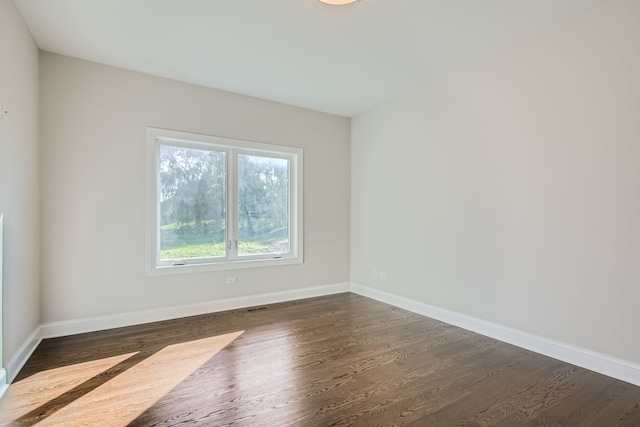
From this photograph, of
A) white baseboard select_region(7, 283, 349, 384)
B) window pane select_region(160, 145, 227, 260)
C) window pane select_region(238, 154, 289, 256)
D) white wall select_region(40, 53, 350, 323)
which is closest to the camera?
white baseboard select_region(7, 283, 349, 384)

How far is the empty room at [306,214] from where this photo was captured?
7.68ft

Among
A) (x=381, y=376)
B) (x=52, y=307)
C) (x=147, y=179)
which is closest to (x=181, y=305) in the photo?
(x=52, y=307)

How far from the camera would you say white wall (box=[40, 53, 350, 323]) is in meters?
3.31

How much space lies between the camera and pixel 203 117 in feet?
13.5

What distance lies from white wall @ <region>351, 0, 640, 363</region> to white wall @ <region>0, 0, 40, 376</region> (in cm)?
402

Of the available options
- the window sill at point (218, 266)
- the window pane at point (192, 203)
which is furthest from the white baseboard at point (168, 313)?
the window pane at point (192, 203)

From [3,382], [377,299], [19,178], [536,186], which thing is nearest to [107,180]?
Result: [19,178]

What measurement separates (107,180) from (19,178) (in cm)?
86

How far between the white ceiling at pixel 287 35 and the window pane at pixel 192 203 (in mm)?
977

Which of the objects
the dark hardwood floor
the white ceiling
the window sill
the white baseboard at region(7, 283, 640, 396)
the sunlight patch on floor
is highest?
the white ceiling

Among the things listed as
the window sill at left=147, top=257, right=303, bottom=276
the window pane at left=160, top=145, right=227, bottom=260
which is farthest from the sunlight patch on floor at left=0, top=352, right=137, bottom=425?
the window pane at left=160, top=145, right=227, bottom=260

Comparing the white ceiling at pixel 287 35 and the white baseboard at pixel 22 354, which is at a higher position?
the white ceiling at pixel 287 35

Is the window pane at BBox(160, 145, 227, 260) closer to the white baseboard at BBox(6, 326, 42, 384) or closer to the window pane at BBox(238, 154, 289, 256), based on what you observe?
the window pane at BBox(238, 154, 289, 256)

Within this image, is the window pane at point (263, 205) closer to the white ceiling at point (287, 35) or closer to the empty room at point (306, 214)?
the empty room at point (306, 214)
